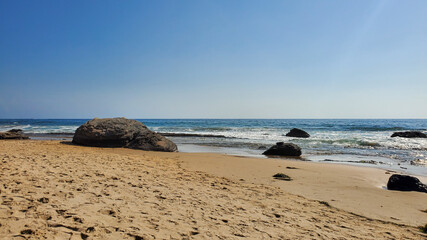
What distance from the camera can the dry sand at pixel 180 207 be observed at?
10.0 feet

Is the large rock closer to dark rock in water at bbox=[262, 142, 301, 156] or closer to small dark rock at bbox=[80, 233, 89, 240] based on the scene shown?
dark rock in water at bbox=[262, 142, 301, 156]

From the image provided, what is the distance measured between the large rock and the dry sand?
658 centimetres

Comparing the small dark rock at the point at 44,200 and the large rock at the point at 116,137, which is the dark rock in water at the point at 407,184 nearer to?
the small dark rock at the point at 44,200

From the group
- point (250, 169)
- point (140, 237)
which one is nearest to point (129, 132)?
point (250, 169)

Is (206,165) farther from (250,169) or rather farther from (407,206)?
(407,206)

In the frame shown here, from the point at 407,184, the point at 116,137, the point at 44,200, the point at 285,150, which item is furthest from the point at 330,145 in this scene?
the point at 44,200

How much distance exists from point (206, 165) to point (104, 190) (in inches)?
189

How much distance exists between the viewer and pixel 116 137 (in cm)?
1317

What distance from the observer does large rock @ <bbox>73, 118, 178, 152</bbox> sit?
42.5 feet

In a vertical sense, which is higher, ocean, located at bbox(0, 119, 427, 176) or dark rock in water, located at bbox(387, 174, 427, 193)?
dark rock in water, located at bbox(387, 174, 427, 193)

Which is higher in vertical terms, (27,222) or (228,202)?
(27,222)

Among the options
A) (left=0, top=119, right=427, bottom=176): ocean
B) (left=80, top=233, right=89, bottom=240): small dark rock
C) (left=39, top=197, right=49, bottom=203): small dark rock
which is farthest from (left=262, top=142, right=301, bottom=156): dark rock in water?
(left=80, top=233, right=89, bottom=240): small dark rock

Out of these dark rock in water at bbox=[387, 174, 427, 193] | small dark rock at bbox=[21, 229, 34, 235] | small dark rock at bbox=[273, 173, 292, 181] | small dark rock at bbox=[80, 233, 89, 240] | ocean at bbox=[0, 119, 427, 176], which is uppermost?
small dark rock at bbox=[21, 229, 34, 235]

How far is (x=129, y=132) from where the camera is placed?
13.6 metres
